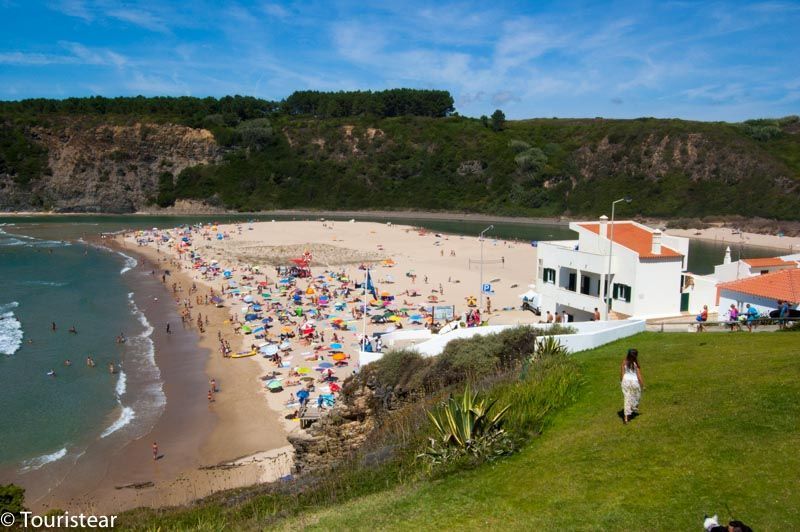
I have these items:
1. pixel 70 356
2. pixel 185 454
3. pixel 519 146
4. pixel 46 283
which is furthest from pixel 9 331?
pixel 519 146

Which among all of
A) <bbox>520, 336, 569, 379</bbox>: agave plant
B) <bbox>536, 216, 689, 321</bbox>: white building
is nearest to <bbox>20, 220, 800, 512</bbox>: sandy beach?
<bbox>536, 216, 689, 321</bbox>: white building

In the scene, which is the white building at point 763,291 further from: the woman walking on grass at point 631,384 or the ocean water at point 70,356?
the ocean water at point 70,356

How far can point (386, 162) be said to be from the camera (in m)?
128

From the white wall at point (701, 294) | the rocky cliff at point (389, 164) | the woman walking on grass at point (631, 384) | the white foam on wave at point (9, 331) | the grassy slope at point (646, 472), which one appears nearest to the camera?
the grassy slope at point (646, 472)

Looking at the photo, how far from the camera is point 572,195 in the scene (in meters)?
115

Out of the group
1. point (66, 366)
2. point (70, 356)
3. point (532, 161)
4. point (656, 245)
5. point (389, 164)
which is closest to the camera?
point (656, 245)

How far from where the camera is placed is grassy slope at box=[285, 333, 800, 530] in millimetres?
6832

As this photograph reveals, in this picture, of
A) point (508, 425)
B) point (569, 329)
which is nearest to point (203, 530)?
point (508, 425)

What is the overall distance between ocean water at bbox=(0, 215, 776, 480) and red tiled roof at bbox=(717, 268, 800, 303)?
21.5m

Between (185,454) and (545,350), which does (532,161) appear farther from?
(545,350)

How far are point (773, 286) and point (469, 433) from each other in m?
15.9

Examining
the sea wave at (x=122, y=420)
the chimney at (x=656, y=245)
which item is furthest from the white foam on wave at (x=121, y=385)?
the chimney at (x=656, y=245)

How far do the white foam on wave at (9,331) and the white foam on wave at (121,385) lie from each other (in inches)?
293

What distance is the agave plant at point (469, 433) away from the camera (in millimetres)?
9586
